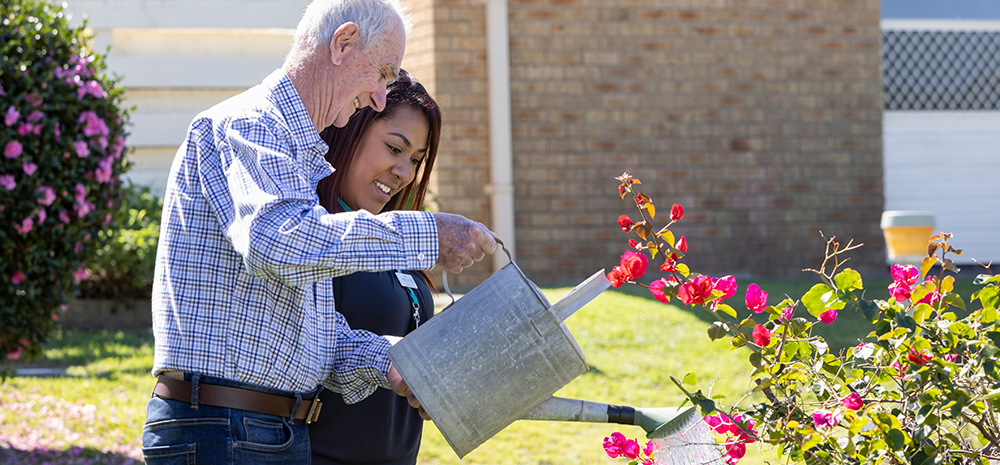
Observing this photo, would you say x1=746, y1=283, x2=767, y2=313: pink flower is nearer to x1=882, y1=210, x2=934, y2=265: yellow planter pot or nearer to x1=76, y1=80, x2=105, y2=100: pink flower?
x1=76, y1=80, x2=105, y2=100: pink flower

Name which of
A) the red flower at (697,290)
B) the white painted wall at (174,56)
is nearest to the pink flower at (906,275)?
the red flower at (697,290)

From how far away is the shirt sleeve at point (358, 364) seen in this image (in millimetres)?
2084

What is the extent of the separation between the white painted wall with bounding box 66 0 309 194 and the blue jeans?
752 cm

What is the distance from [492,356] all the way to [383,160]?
98cm

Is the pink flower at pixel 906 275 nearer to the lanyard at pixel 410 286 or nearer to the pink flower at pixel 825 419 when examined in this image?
the pink flower at pixel 825 419

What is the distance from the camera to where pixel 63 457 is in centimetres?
475

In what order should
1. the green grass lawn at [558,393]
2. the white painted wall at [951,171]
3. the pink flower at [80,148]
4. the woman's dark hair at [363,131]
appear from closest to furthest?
the woman's dark hair at [363,131] < the pink flower at [80,148] < the green grass lawn at [558,393] < the white painted wall at [951,171]

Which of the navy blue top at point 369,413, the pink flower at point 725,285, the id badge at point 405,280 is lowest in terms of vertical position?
the navy blue top at point 369,413

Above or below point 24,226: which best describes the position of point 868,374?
above

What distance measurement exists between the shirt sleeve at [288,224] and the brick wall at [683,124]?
267 inches

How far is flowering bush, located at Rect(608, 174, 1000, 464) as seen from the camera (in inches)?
64.0

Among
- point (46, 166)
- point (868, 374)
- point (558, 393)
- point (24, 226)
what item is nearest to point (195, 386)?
point (868, 374)

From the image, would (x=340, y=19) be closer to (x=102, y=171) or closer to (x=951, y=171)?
(x=102, y=171)

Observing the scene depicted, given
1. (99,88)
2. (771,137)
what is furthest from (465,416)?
(771,137)
